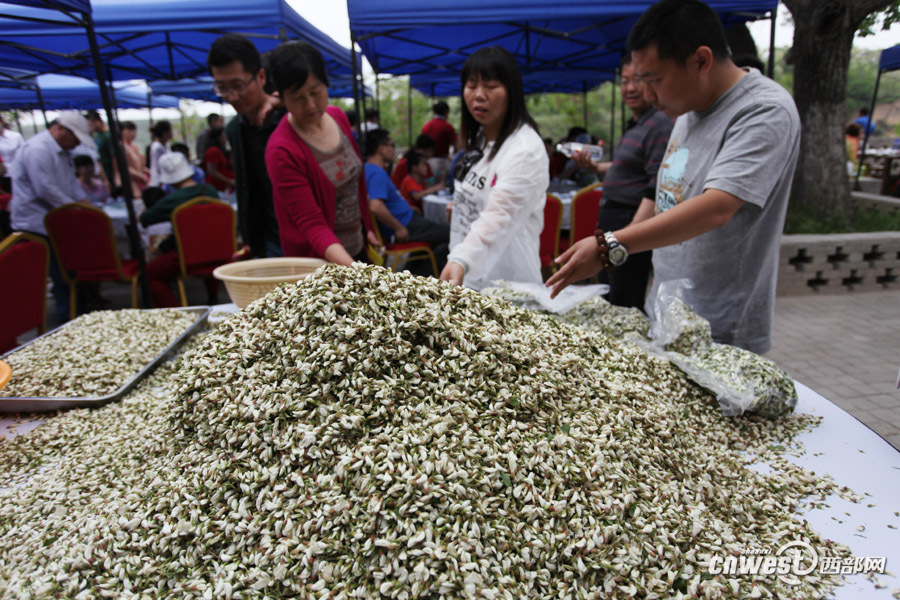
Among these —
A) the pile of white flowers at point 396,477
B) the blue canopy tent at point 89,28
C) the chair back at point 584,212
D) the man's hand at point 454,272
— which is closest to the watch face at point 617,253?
the pile of white flowers at point 396,477

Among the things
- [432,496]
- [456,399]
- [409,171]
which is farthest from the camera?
[409,171]

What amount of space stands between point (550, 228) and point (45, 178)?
180 inches

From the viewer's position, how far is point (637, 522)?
1005 mm

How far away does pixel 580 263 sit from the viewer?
1648 mm

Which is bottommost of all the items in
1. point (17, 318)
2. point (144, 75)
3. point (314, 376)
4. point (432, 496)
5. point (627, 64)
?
point (17, 318)

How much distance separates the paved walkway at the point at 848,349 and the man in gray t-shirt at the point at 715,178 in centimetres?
94

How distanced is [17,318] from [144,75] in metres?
8.36

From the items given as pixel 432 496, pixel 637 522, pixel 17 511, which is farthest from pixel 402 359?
pixel 17 511

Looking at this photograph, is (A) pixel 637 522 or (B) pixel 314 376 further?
(B) pixel 314 376

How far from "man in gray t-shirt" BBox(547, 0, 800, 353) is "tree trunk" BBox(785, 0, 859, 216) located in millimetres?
3542

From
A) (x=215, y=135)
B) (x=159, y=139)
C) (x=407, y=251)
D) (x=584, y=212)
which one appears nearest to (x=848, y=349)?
(x=584, y=212)

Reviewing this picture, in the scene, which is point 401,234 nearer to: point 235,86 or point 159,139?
point 235,86

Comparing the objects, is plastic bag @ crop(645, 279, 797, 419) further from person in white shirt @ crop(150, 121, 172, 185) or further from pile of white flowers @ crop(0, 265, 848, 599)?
person in white shirt @ crop(150, 121, 172, 185)

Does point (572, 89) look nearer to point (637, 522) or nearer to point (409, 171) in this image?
point (409, 171)
